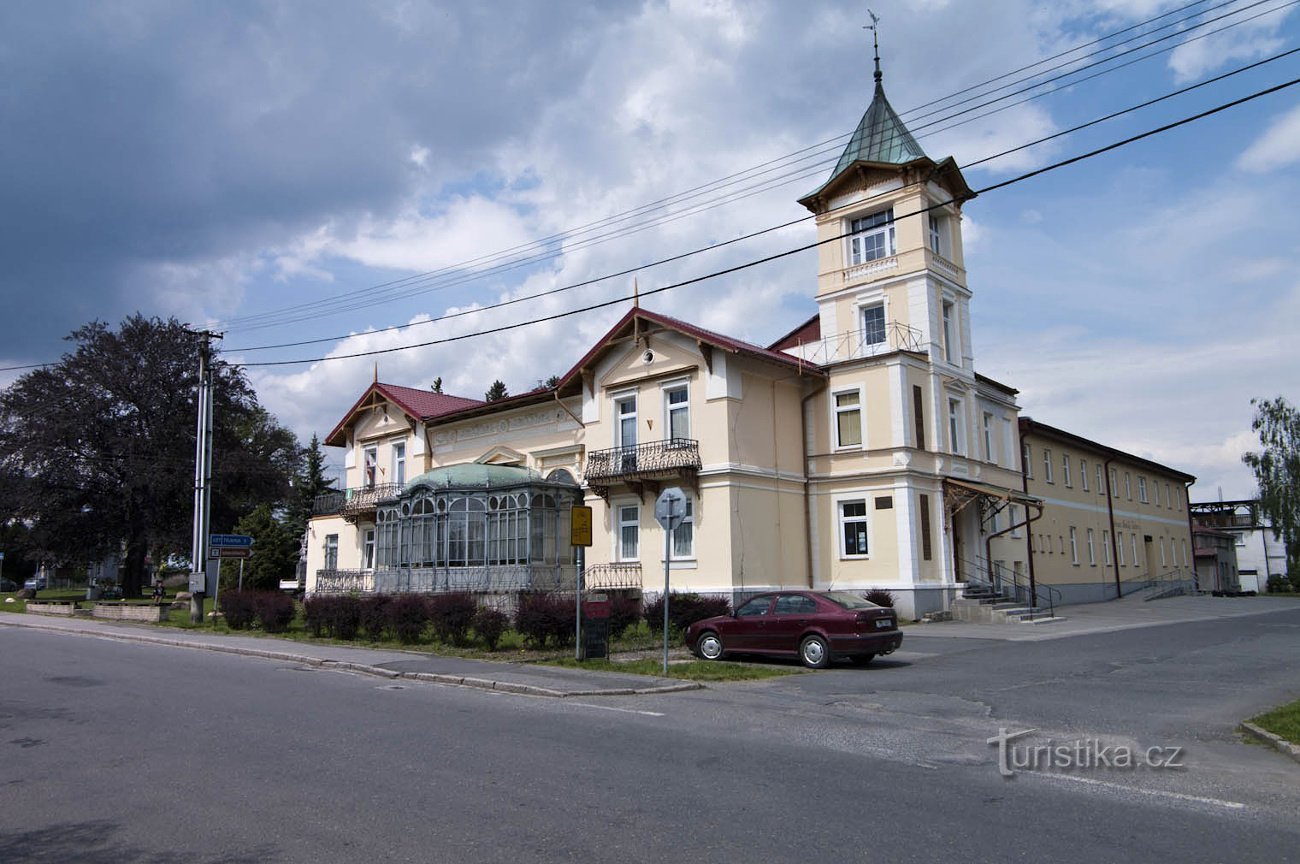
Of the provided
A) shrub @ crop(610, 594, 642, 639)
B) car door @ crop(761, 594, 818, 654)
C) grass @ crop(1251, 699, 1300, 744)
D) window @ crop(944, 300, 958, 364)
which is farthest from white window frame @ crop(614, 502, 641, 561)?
grass @ crop(1251, 699, 1300, 744)

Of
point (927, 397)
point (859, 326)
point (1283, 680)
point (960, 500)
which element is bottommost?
point (1283, 680)

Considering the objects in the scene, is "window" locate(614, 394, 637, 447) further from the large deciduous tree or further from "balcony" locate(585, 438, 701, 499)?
the large deciduous tree

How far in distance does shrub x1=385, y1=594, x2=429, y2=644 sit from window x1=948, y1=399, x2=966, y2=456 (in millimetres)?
18644

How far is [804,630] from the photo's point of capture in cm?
1631

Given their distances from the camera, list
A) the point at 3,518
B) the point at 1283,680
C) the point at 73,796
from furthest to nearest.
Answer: the point at 3,518 → the point at 1283,680 → the point at 73,796

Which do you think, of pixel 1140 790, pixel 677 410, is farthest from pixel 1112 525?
pixel 1140 790

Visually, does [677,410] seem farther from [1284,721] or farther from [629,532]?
[1284,721]

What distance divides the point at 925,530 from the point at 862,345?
6.71 meters

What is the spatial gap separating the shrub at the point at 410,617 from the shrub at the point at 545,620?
2.99 metres

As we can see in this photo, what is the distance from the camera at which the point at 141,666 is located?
16406 millimetres

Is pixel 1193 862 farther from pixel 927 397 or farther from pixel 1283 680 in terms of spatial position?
pixel 927 397

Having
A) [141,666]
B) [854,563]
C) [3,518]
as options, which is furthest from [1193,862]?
[3,518]

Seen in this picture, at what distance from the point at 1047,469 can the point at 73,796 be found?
1514 inches

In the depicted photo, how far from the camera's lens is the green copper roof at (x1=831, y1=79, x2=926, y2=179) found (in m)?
30.2
